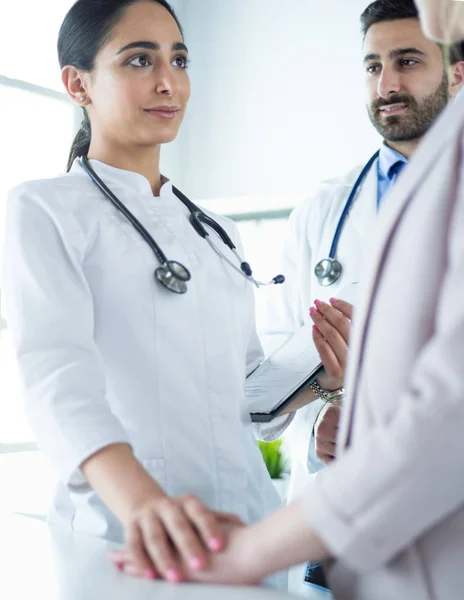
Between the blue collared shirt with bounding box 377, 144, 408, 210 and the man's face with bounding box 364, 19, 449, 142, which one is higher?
the man's face with bounding box 364, 19, 449, 142

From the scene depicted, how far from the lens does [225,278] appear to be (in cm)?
121

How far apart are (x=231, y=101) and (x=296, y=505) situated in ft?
13.2

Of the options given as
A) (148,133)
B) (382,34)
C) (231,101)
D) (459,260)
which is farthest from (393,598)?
(231,101)

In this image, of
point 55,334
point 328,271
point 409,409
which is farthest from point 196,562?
point 328,271

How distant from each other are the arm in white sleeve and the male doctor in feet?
2.96

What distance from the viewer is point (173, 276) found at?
3.48ft

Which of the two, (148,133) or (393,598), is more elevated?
(148,133)

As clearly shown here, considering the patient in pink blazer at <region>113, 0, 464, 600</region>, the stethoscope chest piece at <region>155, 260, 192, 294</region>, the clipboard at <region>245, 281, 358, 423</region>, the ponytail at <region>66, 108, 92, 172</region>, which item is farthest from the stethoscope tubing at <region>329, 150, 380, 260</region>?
the patient in pink blazer at <region>113, 0, 464, 600</region>

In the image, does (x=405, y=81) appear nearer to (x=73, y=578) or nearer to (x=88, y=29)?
(x=88, y=29)

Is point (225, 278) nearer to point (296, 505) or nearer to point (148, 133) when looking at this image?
point (148, 133)

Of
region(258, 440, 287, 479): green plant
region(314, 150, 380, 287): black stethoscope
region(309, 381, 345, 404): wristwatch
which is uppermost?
region(314, 150, 380, 287): black stethoscope

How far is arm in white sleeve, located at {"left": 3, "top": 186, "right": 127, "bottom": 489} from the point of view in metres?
0.86

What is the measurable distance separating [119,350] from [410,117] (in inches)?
54.4

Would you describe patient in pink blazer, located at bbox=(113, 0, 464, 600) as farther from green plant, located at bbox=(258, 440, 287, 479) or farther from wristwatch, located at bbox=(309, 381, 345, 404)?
Result: green plant, located at bbox=(258, 440, 287, 479)
